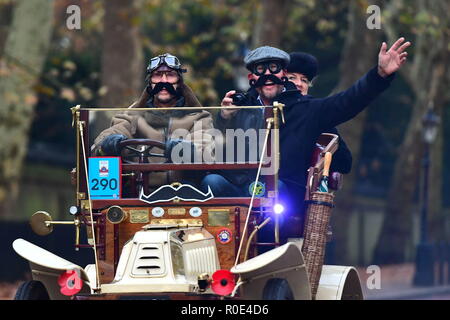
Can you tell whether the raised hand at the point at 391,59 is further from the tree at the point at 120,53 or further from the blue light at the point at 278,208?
the tree at the point at 120,53

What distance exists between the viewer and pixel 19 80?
77.9ft

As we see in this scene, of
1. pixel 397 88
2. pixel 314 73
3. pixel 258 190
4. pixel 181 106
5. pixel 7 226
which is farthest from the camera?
pixel 397 88

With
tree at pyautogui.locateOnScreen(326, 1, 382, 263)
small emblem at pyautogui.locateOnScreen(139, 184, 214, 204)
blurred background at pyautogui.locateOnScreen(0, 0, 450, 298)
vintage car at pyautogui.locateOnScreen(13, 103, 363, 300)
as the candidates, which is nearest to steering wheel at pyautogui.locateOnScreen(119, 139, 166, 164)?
vintage car at pyautogui.locateOnScreen(13, 103, 363, 300)

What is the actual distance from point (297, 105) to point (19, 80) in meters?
13.8

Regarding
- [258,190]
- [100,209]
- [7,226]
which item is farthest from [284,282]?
[7,226]

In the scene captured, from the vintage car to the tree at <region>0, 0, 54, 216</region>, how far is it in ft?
45.0

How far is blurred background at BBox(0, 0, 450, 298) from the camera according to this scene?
23.8 meters

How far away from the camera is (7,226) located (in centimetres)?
2216

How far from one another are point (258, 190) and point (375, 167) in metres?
31.6

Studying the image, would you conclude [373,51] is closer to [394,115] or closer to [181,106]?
[394,115]

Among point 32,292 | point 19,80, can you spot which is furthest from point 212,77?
point 32,292

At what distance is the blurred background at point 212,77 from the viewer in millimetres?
23781

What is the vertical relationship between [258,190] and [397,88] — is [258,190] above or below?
below

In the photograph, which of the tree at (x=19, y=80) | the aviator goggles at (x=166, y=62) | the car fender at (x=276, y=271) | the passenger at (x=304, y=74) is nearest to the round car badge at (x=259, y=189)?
the car fender at (x=276, y=271)
